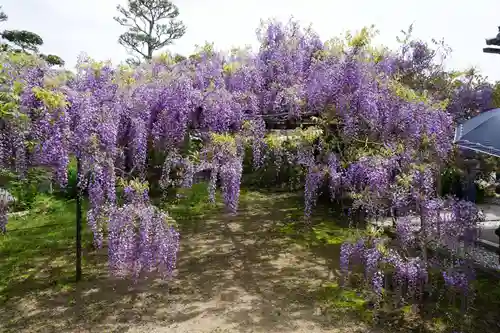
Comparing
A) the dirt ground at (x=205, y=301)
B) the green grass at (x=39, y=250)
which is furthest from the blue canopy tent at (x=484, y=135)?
the green grass at (x=39, y=250)

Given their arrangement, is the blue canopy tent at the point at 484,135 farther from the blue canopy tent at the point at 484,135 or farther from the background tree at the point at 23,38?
the background tree at the point at 23,38

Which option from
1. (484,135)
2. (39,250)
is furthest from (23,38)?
(484,135)

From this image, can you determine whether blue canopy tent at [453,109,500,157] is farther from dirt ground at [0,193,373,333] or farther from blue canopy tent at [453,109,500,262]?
dirt ground at [0,193,373,333]

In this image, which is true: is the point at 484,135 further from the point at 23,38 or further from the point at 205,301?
the point at 23,38

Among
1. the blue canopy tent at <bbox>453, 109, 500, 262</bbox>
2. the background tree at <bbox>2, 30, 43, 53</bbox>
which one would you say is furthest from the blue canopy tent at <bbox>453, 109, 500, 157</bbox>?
the background tree at <bbox>2, 30, 43, 53</bbox>

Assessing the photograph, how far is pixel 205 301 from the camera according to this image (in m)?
5.98

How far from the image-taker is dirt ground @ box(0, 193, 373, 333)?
17.4ft

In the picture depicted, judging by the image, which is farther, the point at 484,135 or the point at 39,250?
the point at 39,250

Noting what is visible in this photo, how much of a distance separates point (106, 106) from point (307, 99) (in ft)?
12.2

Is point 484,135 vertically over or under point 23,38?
under

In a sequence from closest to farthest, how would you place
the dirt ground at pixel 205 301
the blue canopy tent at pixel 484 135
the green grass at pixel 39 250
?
the dirt ground at pixel 205 301, the blue canopy tent at pixel 484 135, the green grass at pixel 39 250

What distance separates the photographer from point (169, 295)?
20.3 feet

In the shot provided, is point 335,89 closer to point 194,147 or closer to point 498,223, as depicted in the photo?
point 194,147

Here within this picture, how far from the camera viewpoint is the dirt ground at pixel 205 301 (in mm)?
5289
